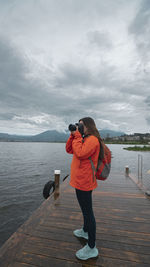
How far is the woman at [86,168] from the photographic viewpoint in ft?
6.72

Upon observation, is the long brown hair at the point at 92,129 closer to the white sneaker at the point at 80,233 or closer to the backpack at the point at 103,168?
the backpack at the point at 103,168

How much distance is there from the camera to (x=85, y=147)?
2.01m

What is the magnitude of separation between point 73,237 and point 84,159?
1857 mm

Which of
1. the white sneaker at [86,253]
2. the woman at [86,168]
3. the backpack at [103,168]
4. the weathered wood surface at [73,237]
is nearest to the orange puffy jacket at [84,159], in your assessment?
the woman at [86,168]

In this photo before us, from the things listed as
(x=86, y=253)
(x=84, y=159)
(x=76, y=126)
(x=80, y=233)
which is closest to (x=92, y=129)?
(x=76, y=126)

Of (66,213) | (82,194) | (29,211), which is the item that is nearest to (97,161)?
(82,194)

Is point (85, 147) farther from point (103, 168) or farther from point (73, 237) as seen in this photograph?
point (73, 237)

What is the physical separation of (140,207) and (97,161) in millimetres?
3259

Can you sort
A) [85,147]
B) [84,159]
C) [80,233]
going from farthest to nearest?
1. [80,233]
2. [84,159]
3. [85,147]

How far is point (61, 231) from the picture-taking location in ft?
9.84

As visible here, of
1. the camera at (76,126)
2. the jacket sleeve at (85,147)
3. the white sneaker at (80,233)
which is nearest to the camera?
the jacket sleeve at (85,147)

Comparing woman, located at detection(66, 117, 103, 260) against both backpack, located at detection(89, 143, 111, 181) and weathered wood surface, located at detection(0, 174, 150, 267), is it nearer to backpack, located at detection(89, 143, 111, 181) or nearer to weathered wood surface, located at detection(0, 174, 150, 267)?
backpack, located at detection(89, 143, 111, 181)

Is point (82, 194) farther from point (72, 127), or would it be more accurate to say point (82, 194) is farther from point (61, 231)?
point (61, 231)

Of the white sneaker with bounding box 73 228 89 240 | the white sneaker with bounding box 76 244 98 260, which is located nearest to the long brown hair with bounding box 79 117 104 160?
the white sneaker with bounding box 76 244 98 260
